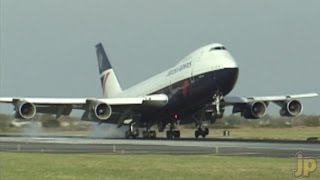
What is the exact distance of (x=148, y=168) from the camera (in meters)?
22.3

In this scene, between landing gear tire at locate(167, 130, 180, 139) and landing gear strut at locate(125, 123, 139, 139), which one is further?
landing gear tire at locate(167, 130, 180, 139)

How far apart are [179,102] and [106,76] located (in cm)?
2429

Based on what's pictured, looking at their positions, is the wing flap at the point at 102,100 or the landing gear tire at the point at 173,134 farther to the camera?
the landing gear tire at the point at 173,134

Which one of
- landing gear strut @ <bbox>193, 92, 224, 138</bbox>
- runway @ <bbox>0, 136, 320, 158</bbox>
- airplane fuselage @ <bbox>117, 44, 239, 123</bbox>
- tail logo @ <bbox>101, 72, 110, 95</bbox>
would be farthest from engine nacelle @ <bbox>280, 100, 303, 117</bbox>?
tail logo @ <bbox>101, 72, 110, 95</bbox>

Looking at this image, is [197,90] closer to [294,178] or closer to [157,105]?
[157,105]

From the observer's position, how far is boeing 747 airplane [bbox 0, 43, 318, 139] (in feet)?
185

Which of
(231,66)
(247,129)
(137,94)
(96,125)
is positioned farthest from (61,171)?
(247,129)

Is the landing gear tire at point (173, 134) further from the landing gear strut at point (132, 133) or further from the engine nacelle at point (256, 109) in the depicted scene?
the engine nacelle at point (256, 109)

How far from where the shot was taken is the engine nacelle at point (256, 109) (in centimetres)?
6469

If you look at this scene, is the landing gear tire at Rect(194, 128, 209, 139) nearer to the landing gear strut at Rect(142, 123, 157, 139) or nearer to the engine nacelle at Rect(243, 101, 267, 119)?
the landing gear strut at Rect(142, 123, 157, 139)

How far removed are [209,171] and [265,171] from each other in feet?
5.87

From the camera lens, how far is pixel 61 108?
206 feet

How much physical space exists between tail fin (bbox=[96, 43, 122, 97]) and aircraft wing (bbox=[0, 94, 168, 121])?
14.5 m

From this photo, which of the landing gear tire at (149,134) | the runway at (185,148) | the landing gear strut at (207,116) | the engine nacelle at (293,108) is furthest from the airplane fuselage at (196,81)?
the runway at (185,148)
